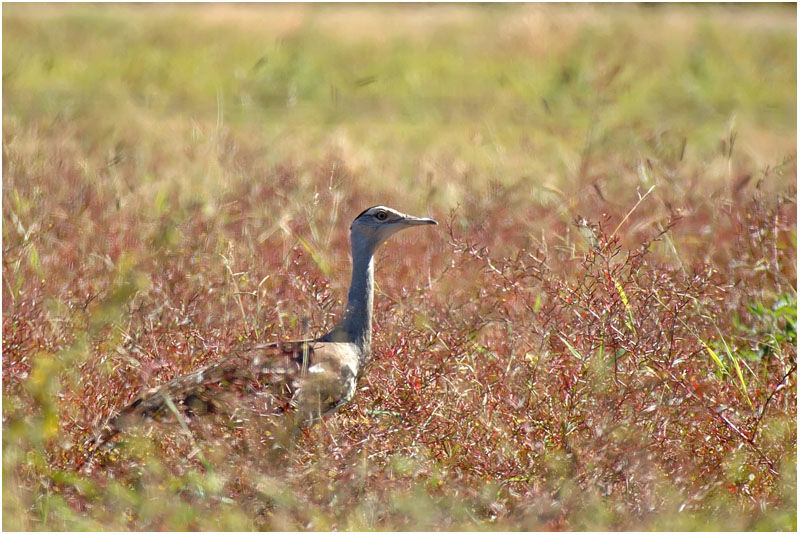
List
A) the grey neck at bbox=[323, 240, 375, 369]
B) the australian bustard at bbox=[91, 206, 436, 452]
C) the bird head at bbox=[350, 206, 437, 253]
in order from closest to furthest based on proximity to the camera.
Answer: the australian bustard at bbox=[91, 206, 436, 452]
the grey neck at bbox=[323, 240, 375, 369]
the bird head at bbox=[350, 206, 437, 253]

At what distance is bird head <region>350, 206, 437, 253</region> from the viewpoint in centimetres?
464

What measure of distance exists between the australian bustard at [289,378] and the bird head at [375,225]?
0.20 meters

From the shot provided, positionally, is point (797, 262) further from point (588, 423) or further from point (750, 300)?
point (588, 423)

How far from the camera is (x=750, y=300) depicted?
508 cm

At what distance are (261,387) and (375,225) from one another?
110 centimetres

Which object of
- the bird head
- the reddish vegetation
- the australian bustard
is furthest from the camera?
the bird head

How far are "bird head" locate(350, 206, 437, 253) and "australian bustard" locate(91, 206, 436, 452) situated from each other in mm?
197

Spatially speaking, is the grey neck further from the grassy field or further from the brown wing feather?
the brown wing feather

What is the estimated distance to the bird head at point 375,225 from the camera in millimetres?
4645

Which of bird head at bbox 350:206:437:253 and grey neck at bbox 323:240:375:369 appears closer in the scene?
grey neck at bbox 323:240:375:369

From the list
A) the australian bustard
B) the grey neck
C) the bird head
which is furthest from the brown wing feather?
the bird head

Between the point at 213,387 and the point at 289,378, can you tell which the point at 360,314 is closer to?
the point at 289,378

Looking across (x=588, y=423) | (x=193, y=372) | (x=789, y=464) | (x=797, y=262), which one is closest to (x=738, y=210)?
(x=797, y=262)

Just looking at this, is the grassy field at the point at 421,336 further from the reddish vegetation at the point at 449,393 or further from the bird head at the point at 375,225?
the bird head at the point at 375,225
